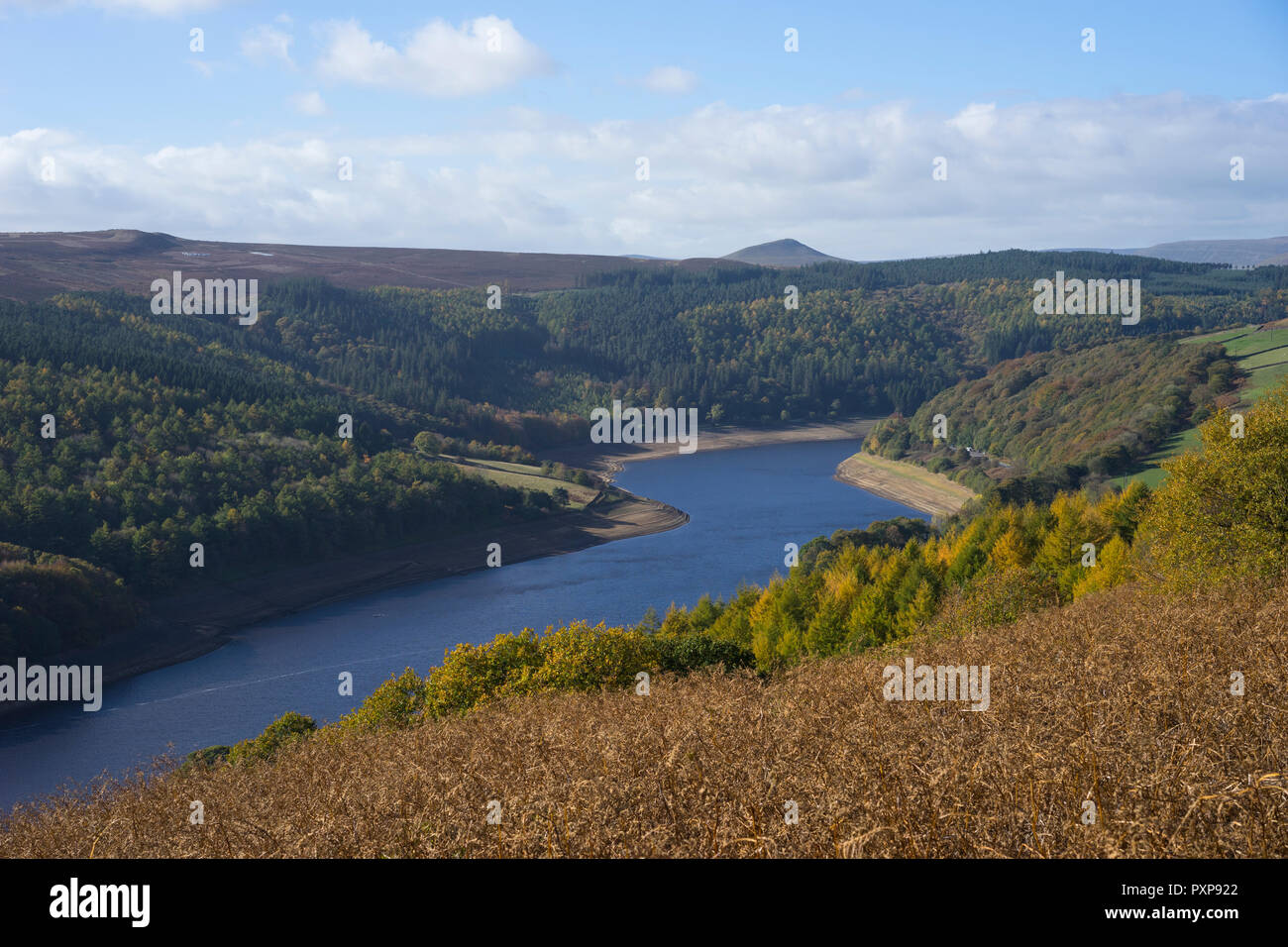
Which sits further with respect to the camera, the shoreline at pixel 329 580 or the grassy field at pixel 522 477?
the grassy field at pixel 522 477

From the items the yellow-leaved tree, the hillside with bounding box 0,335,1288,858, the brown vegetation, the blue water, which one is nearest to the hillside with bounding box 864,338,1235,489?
Result: the blue water

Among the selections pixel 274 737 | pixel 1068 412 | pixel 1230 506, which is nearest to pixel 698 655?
pixel 1230 506

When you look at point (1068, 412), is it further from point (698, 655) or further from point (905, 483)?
point (698, 655)

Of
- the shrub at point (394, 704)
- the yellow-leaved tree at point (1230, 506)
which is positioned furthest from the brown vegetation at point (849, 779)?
the shrub at point (394, 704)

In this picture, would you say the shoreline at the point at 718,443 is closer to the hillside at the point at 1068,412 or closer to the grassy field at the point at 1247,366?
the hillside at the point at 1068,412

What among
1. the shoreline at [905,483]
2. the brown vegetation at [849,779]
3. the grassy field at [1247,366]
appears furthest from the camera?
the shoreline at [905,483]
